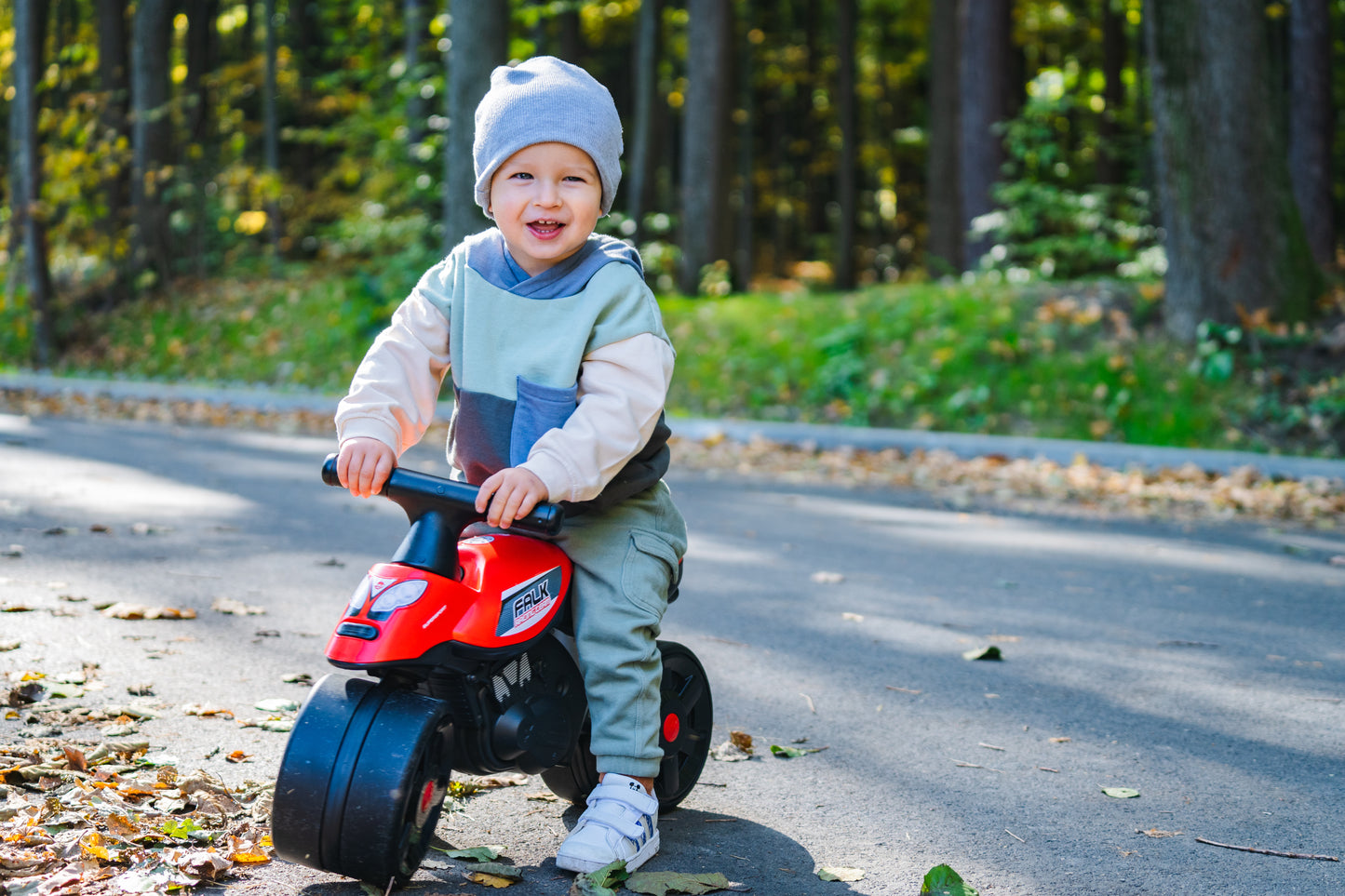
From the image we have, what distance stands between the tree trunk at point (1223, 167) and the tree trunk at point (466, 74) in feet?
21.7

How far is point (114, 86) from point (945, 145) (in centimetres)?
1324

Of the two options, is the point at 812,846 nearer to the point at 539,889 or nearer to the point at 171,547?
the point at 539,889

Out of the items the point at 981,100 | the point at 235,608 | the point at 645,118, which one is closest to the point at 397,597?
the point at 235,608

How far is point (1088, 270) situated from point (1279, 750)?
13.3 m

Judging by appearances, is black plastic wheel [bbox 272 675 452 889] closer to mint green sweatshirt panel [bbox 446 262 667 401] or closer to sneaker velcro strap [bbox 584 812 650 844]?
Answer: sneaker velcro strap [bbox 584 812 650 844]

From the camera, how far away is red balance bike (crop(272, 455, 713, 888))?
2.35 meters

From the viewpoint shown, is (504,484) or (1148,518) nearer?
(504,484)

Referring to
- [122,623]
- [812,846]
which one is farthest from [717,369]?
[812,846]

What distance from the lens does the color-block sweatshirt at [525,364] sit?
263cm

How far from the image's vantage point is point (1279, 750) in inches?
144

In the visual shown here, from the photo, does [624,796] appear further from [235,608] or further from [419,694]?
[235,608]

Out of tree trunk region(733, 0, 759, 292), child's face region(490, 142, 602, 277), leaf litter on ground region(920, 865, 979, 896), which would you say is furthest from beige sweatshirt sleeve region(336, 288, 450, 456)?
tree trunk region(733, 0, 759, 292)

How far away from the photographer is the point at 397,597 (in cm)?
235

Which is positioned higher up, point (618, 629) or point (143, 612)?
point (618, 629)
